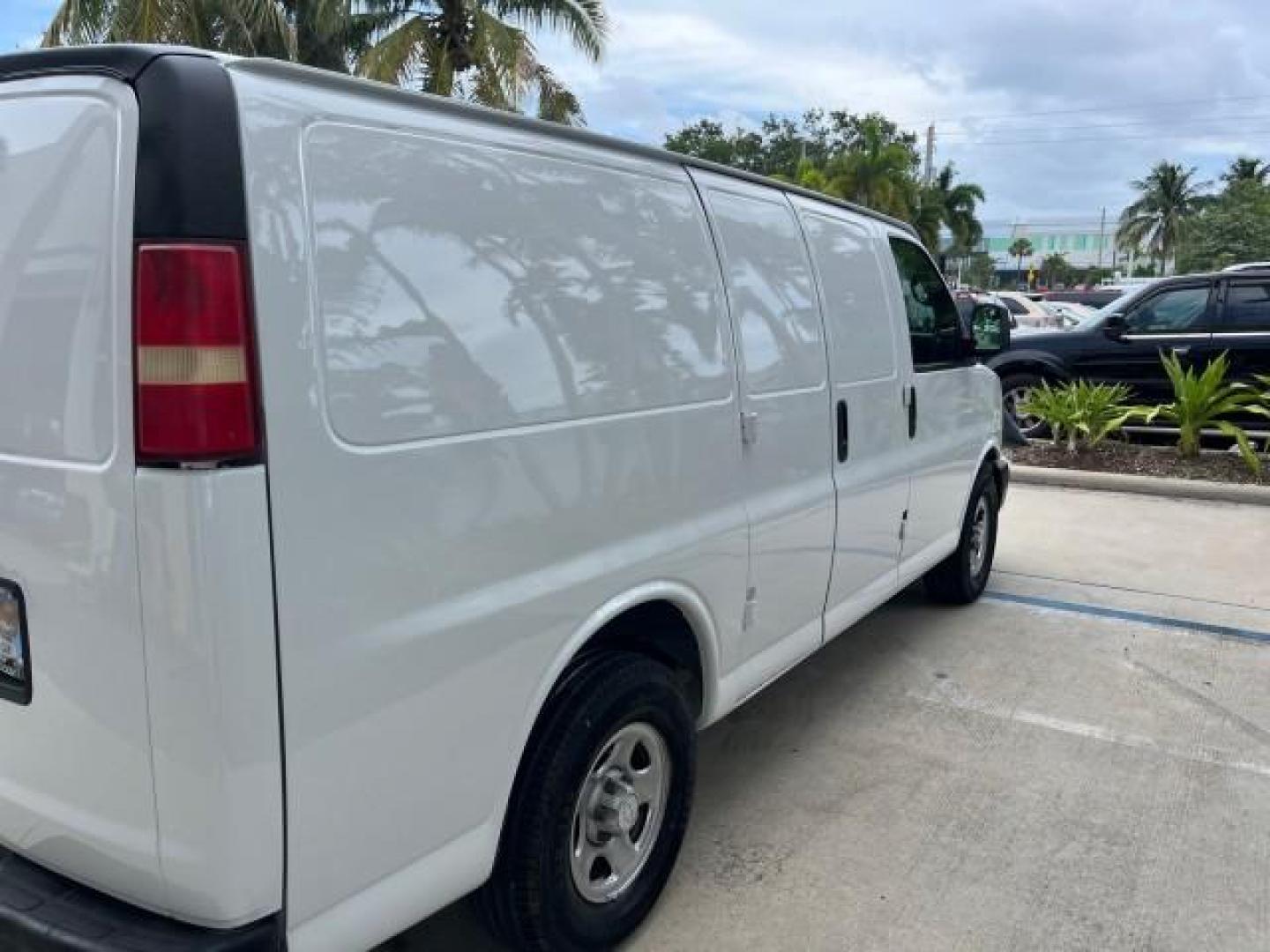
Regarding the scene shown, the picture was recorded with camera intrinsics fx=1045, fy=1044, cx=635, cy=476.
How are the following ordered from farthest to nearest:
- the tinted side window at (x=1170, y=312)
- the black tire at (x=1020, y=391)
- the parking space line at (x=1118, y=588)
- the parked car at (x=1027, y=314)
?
the parked car at (x=1027, y=314) < the black tire at (x=1020, y=391) < the tinted side window at (x=1170, y=312) < the parking space line at (x=1118, y=588)

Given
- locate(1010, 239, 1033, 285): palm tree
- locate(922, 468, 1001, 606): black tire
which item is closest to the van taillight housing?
locate(922, 468, 1001, 606): black tire

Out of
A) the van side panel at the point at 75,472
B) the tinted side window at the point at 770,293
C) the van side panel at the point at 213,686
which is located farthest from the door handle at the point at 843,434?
the van side panel at the point at 75,472

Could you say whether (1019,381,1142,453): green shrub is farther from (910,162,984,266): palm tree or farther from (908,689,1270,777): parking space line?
(910,162,984,266): palm tree

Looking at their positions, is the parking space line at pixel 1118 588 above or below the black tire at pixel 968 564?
below

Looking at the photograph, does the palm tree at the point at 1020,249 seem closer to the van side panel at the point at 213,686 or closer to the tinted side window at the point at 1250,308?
the tinted side window at the point at 1250,308

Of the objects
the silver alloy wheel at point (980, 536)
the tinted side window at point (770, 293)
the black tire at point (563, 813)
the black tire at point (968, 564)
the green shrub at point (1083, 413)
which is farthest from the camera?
the green shrub at point (1083, 413)

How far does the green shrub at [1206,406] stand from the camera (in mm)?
8766

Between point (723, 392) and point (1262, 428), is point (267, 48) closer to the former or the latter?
point (1262, 428)

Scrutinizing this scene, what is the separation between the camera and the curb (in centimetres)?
827

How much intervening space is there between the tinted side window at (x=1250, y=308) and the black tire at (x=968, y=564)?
5.44m

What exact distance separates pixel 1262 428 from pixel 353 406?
389 inches

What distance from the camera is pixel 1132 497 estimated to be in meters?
8.48

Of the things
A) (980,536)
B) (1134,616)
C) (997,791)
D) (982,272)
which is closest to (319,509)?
(997,791)

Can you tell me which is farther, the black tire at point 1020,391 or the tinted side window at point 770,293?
the black tire at point 1020,391
